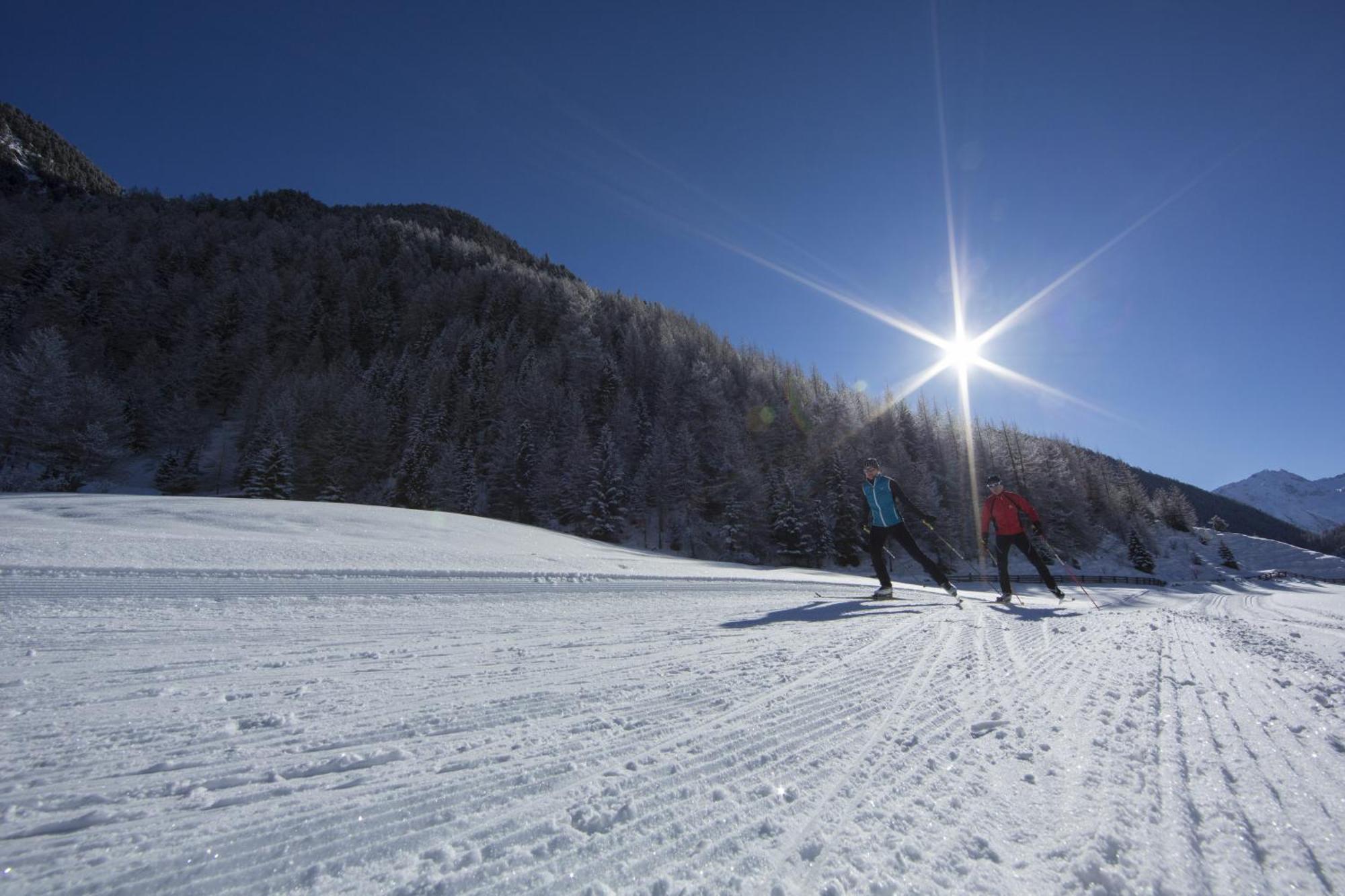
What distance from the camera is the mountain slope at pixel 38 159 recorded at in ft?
319

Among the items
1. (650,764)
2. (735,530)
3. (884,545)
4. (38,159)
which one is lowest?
(650,764)

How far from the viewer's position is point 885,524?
261 inches

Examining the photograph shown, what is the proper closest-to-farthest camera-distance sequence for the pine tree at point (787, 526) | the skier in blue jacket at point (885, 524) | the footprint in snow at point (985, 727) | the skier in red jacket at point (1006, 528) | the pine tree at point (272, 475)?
the footprint in snow at point (985, 727) → the skier in blue jacket at point (885, 524) → the skier in red jacket at point (1006, 528) → the pine tree at point (787, 526) → the pine tree at point (272, 475)

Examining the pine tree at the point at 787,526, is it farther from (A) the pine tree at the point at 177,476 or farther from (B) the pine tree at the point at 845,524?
(A) the pine tree at the point at 177,476

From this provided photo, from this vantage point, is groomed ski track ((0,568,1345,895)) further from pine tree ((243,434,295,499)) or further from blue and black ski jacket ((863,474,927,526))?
pine tree ((243,434,295,499))

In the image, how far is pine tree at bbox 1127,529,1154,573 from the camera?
42.7 m

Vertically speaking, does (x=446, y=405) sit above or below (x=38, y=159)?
below

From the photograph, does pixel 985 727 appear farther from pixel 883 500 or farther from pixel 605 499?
pixel 605 499

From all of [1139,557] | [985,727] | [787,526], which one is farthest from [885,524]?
[1139,557]

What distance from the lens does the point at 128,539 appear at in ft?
18.6

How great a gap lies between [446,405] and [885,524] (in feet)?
178

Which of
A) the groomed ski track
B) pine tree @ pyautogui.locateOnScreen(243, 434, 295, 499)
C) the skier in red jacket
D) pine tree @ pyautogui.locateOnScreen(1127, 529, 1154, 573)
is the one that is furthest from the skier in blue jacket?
pine tree @ pyautogui.locateOnScreen(1127, 529, 1154, 573)

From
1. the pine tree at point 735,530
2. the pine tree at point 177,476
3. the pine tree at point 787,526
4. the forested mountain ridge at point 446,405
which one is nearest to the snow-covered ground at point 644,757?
the pine tree at point 787,526

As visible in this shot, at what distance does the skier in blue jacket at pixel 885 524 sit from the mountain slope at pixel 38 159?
16208cm
